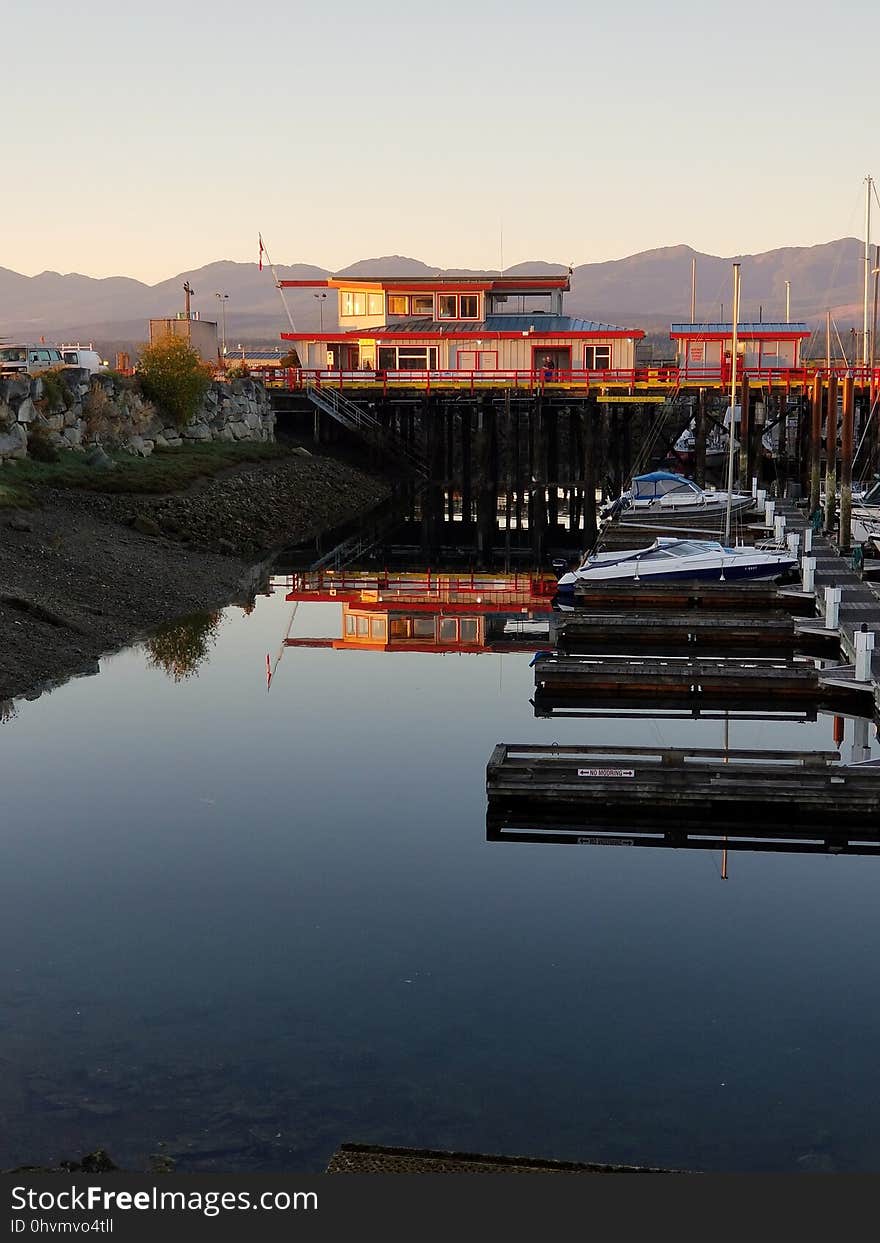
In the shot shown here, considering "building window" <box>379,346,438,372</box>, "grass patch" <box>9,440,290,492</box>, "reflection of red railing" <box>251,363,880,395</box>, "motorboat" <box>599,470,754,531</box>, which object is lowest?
"motorboat" <box>599,470,754,531</box>

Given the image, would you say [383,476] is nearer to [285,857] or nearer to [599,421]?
[599,421]

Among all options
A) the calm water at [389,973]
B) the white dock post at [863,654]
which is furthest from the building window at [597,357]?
the calm water at [389,973]

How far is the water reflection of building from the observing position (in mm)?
37125

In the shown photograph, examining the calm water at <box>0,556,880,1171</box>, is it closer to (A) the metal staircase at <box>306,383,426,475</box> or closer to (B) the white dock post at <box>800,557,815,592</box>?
(B) the white dock post at <box>800,557,815,592</box>

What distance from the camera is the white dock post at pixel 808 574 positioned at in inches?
1461

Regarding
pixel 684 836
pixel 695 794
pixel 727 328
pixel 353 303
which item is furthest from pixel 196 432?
pixel 684 836

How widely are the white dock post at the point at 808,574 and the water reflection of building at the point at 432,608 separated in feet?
21.1

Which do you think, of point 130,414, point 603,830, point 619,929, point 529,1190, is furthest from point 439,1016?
point 130,414

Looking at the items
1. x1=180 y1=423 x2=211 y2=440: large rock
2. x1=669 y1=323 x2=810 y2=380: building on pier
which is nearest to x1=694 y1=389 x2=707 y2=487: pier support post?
x1=669 y1=323 x2=810 y2=380: building on pier

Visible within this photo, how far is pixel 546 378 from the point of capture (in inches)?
3209

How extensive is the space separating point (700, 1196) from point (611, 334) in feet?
251

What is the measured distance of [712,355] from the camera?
83.2 meters

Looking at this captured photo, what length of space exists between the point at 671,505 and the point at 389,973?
4132 centimetres

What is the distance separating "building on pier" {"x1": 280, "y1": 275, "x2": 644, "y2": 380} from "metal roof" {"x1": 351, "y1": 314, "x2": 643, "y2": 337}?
0.06 metres
